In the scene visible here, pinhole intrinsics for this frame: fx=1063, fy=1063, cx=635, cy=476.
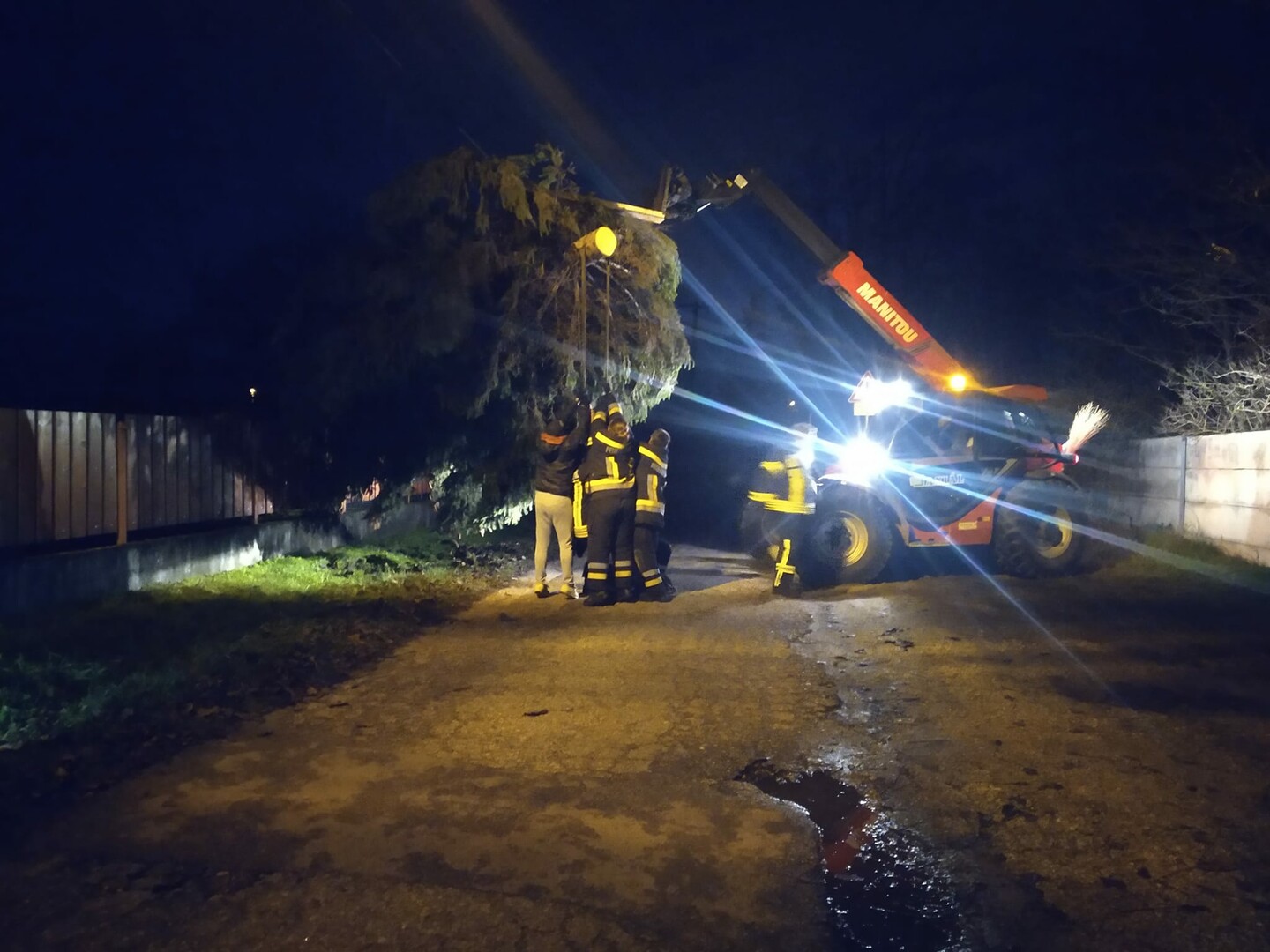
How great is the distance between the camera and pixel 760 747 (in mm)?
5758

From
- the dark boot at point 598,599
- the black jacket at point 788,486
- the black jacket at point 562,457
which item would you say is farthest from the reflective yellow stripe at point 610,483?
the black jacket at point 788,486

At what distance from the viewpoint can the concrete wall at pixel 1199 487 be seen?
11.8 meters

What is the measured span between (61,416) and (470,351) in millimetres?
4356

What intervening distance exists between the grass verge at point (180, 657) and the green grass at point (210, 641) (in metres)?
0.01

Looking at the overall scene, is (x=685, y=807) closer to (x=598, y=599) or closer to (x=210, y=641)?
(x=210, y=641)

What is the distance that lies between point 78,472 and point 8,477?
32.6 inches

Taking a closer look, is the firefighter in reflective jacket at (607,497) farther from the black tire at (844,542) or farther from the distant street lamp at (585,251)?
the distant street lamp at (585,251)

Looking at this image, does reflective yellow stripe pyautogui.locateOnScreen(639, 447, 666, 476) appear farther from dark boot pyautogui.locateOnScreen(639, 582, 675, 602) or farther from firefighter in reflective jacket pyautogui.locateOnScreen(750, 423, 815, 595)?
firefighter in reflective jacket pyautogui.locateOnScreen(750, 423, 815, 595)

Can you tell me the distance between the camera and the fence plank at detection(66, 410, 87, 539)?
9.64 metres

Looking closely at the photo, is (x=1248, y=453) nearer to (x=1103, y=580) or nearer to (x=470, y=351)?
(x=1103, y=580)

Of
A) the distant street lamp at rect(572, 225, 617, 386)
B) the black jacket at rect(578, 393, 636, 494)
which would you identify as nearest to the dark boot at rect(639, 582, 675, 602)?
the black jacket at rect(578, 393, 636, 494)

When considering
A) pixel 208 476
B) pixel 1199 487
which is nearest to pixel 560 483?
pixel 208 476

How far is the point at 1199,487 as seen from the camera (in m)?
13.1

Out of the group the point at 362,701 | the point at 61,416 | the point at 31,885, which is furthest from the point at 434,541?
the point at 31,885
